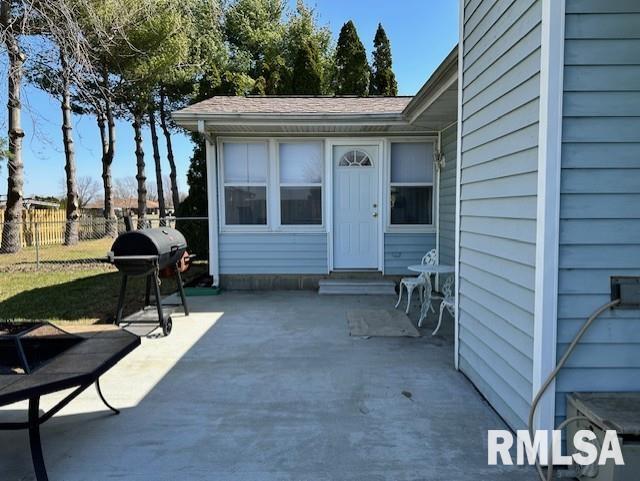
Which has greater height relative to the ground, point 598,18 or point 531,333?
point 598,18

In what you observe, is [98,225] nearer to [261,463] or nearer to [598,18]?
[261,463]

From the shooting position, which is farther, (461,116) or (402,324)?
(402,324)

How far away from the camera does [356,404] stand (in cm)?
283

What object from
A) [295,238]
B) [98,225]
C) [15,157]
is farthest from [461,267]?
[98,225]

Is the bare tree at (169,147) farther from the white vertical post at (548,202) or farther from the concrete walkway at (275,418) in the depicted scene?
the white vertical post at (548,202)

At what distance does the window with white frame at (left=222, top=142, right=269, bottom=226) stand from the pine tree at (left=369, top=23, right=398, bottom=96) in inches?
429

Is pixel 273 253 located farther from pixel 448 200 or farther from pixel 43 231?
pixel 43 231

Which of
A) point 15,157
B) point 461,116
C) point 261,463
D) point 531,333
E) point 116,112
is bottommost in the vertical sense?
point 261,463

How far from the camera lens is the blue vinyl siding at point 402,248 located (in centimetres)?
659

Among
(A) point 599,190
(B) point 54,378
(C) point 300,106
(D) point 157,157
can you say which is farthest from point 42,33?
(D) point 157,157

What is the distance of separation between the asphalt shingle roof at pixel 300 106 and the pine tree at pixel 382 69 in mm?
9491

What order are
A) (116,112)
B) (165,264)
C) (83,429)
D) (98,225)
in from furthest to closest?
(116,112) → (98,225) → (165,264) → (83,429)

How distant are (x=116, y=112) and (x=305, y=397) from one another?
1660 centimetres

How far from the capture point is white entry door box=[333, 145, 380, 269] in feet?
21.6
